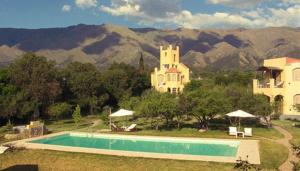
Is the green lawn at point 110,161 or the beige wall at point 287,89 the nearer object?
the green lawn at point 110,161

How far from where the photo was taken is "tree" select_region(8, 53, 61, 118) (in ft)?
142

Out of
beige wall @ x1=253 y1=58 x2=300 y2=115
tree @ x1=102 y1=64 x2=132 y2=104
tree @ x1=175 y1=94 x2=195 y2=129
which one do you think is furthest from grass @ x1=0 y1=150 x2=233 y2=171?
tree @ x1=102 y1=64 x2=132 y2=104

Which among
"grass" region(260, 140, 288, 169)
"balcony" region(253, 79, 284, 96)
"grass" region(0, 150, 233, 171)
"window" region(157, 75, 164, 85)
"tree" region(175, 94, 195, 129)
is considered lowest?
"grass" region(0, 150, 233, 171)

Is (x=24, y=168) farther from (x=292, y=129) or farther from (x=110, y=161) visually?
(x=292, y=129)

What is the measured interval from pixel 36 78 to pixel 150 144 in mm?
22772

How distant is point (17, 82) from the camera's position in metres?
43.5

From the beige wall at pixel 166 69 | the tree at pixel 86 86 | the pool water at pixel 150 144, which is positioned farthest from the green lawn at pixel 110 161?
the beige wall at pixel 166 69

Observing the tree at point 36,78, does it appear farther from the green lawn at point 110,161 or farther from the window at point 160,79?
the window at point 160,79

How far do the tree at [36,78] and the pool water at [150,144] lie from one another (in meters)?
13.8

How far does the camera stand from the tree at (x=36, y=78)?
142 ft

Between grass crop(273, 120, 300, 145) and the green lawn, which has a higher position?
grass crop(273, 120, 300, 145)

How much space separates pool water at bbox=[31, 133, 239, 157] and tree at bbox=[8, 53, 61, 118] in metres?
13.8

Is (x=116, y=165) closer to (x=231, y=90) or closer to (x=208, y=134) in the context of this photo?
(x=208, y=134)

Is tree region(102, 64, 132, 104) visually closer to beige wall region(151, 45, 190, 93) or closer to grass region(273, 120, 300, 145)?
beige wall region(151, 45, 190, 93)
